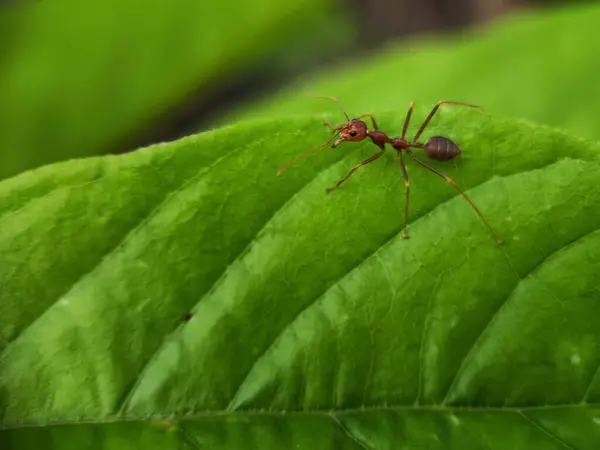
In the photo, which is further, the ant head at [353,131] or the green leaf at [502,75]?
the green leaf at [502,75]

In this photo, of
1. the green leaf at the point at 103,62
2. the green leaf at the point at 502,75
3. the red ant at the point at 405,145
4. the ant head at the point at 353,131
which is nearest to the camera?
the red ant at the point at 405,145

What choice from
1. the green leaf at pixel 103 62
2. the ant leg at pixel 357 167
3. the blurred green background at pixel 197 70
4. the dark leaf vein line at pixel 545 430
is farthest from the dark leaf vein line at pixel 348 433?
the green leaf at pixel 103 62

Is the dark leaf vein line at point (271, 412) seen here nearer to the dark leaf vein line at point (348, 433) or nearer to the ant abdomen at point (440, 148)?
the dark leaf vein line at point (348, 433)

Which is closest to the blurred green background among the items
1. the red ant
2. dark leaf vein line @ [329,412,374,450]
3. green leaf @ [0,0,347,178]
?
green leaf @ [0,0,347,178]

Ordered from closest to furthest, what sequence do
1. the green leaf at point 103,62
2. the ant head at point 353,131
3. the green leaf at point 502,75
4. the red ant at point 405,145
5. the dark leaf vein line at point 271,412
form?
1. the dark leaf vein line at point 271,412
2. the red ant at point 405,145
3. the ant head at point 353,131
4. the green leaf at point 502,75
5. the green leaf at point 103,62

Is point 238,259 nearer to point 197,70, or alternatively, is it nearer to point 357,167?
point 357,167

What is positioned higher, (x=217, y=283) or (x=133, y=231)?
(x=133, y=231)

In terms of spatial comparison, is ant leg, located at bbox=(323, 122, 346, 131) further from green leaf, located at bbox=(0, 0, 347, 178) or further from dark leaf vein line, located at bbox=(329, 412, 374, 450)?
green leaf, located at bbox=(0, 0, 347, 178)

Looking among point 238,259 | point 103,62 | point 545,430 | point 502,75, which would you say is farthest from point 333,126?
point 103,62
